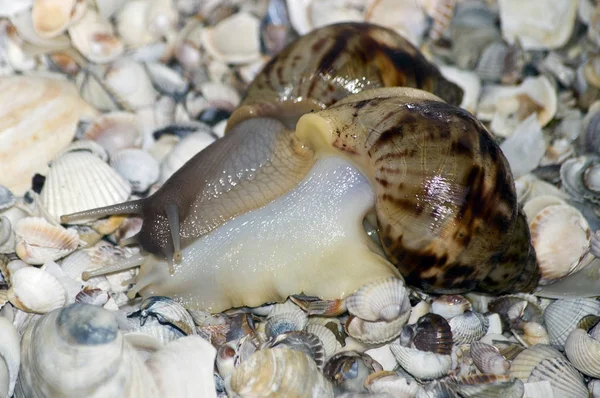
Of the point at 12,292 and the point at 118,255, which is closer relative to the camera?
the point at 12,292

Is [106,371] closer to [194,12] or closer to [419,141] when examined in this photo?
[419,141]

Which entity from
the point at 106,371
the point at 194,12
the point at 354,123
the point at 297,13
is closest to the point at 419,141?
the point at 354,123

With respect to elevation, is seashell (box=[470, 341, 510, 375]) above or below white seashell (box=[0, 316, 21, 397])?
below

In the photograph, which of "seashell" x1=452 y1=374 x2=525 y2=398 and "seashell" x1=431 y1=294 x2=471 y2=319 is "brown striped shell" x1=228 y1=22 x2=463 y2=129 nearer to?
"seashell" x1=431 y1=294 x2=471 y2=319

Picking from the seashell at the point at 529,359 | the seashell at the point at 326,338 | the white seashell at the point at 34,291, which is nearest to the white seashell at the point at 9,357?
the white seashell at the point at 34,291

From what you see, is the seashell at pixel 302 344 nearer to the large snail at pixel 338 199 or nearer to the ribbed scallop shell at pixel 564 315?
the large snail at pixel 338 199

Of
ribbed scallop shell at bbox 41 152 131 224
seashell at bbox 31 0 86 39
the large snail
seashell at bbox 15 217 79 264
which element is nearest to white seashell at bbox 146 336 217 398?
the large snail
